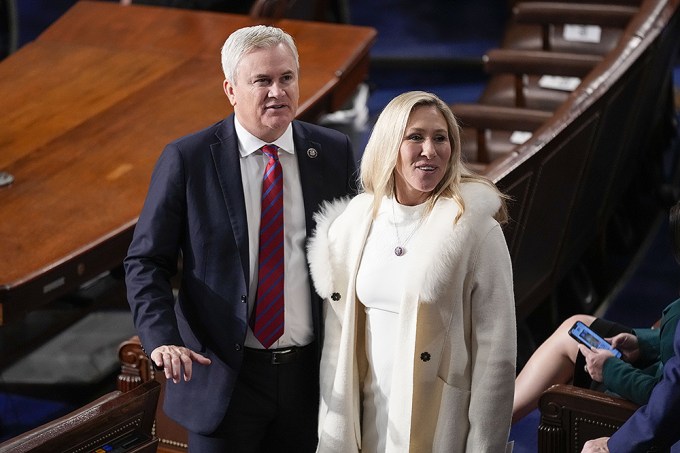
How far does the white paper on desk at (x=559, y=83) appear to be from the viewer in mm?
5539

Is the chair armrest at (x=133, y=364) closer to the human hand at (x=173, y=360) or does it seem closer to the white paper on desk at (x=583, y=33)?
the human hand at (x=173, y=360)

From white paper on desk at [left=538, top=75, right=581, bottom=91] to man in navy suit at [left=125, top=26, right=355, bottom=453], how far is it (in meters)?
3.10

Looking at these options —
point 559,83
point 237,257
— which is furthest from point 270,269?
point 559,83

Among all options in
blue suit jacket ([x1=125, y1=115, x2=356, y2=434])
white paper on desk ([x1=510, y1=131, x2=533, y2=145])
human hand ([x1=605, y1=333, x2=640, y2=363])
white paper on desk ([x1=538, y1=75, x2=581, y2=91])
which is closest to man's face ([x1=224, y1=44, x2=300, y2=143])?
blue suit jacket ([x1=125, y1=115, x2=356, y2=434])

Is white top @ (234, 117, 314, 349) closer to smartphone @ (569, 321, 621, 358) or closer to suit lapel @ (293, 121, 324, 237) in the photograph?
suit lapel @ (293, 121, 324, 237)

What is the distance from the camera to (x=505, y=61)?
535 centimetres

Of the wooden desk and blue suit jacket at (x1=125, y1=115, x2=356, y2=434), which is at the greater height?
blue suit jacket at (x1=125, y1=115, x2=356, y2=434)

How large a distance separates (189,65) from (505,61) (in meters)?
1.38

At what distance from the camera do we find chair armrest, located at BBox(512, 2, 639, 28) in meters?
5.59

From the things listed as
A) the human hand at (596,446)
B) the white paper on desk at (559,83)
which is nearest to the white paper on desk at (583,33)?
the white paper on desk at (559,83)

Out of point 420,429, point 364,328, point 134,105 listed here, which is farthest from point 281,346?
point 134,105

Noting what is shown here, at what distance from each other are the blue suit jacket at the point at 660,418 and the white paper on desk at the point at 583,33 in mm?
3440

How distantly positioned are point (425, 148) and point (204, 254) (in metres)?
0.53

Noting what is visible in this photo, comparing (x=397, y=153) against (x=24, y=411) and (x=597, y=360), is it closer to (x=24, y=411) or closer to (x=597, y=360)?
(x=597, y=360)
